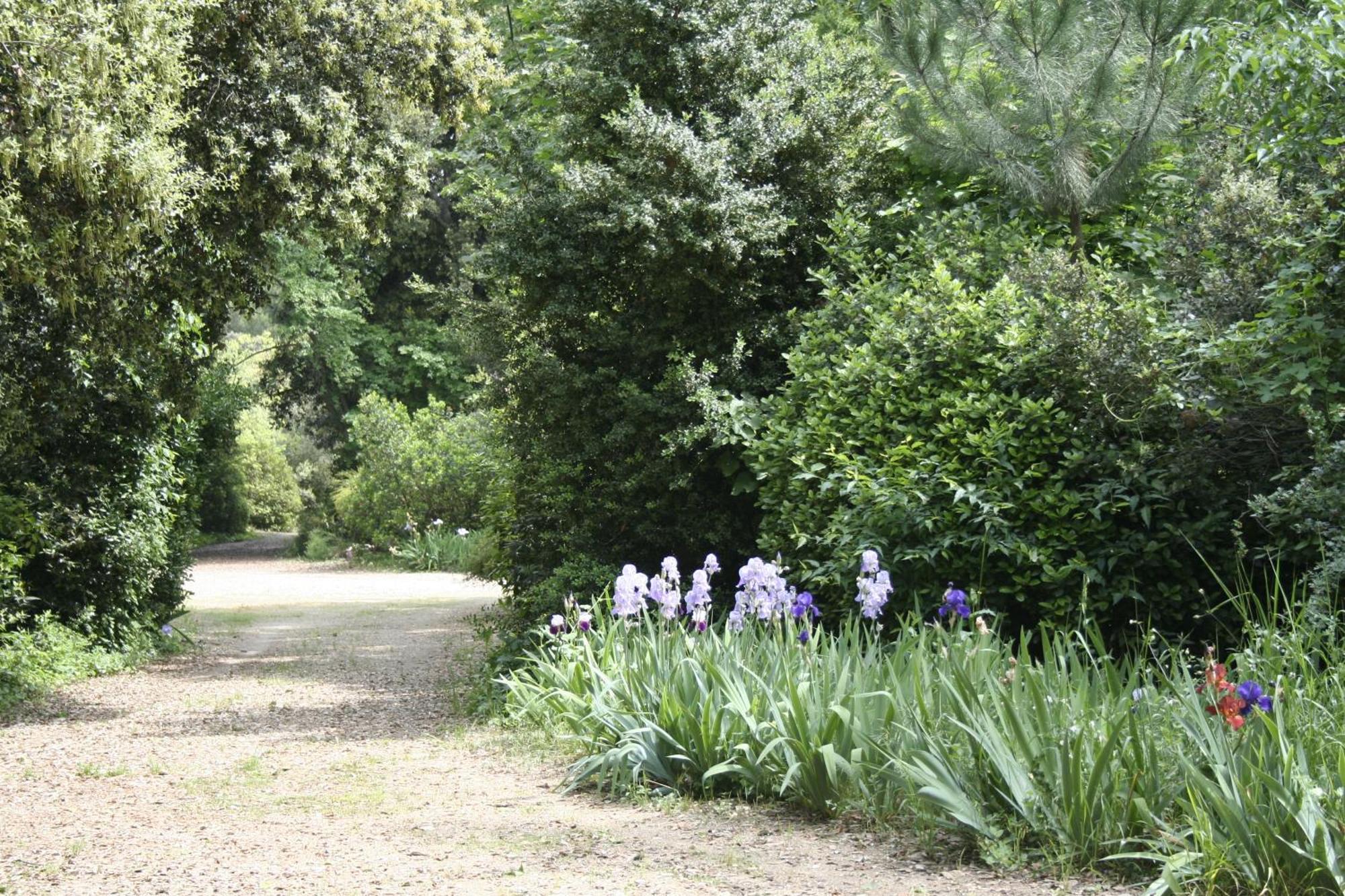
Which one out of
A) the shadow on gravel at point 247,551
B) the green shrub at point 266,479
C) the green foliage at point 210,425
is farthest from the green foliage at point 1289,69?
the green shrub at point 266,479

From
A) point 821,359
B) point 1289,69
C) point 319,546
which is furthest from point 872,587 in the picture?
point 319,546

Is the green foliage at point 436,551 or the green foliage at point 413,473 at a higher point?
the green foliage at point 413,473

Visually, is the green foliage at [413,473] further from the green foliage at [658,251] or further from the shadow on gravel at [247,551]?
the green foliage at [658,251]

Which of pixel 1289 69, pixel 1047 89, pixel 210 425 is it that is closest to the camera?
pixel 1289 69

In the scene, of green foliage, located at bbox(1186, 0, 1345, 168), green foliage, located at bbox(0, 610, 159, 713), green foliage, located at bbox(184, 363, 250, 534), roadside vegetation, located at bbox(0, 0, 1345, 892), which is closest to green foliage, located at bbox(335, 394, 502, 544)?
green foliage, located at bbox(184, 363, 250, 534)

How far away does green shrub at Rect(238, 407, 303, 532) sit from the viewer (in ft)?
111

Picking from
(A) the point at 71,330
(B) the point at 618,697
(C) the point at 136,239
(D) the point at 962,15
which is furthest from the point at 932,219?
(A) the point at 71,330

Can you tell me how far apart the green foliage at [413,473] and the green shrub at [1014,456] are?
52.2 feet

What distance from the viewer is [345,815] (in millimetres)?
5387

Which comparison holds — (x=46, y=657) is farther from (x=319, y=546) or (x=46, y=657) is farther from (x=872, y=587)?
(x=319, y=546)

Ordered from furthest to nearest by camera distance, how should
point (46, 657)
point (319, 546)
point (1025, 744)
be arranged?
point (319, 546) → point (46, 657) → point (1025, 744)

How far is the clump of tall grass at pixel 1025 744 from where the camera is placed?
3648 mm

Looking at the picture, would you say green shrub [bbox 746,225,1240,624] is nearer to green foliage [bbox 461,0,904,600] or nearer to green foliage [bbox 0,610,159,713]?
green foliage [bbox 461,0,904,600]

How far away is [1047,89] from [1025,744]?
5.30m
